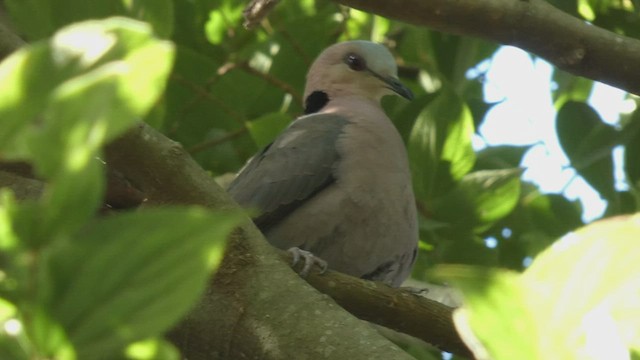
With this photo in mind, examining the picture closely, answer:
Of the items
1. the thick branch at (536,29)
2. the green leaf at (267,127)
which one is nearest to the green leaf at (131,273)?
the thick branch at (536,29)

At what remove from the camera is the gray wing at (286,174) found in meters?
2.60

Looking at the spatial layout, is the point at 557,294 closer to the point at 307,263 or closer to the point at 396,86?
the point at 307,263

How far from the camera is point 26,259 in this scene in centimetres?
55

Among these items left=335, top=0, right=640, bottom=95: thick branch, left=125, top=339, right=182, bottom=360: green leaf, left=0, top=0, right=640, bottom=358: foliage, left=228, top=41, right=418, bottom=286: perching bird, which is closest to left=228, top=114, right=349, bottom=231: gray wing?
left=228, top=41, right=418, bottom=286: perching bird

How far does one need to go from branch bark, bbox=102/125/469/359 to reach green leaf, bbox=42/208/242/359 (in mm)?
809

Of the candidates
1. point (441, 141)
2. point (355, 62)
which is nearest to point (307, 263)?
point (441, 141)

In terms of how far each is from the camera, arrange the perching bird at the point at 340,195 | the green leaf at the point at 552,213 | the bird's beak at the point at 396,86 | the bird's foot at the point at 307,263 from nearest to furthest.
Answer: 1. the bird's foot at the point at 307,263
2. the perching bird at the point at 340,195
3. the green leaf at the point at 552,213
4. the bird's beak at the point at 396,86

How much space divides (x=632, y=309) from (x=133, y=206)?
1.50 metres

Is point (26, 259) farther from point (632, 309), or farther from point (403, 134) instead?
point (403, 134)

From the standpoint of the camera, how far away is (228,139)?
3053 millimetres

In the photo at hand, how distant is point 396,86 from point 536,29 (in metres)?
1.20

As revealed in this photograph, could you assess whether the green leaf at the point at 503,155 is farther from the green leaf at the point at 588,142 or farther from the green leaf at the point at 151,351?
the green leaf at the point at 151,351

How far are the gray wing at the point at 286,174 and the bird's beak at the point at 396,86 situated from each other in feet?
1.70

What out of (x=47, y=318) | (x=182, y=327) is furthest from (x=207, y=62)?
(x=47, y=318)
